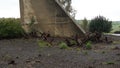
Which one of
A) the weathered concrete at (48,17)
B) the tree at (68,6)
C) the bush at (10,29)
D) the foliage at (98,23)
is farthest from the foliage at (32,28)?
the tree at (68,6)

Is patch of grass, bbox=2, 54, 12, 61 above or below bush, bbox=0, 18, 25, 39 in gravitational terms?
below

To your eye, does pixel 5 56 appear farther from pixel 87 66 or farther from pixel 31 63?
pixel 87 66

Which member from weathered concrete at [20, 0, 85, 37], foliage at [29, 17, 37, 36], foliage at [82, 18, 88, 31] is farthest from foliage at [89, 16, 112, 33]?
foliage at [29, 17, 37, 36]

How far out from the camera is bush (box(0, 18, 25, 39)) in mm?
21828

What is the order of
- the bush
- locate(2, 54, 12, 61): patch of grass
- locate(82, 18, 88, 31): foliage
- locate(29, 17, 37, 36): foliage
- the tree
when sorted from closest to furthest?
locate(2, 54, 12, 61): patch of grass, the bush, locate(29, 17, 37, 36): foliage, locate(82, 18, 88, 31): foliage, the tree

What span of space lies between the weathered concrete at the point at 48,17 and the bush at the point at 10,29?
1.43 m

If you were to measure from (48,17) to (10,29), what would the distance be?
119 inches

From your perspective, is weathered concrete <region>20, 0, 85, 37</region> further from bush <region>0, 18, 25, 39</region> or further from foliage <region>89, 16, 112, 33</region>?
foliage <region>89, 16, 112, 33</region>

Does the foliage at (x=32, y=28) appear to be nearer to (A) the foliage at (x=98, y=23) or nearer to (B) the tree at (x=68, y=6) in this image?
(A) the foliage at (x=98, y=23)

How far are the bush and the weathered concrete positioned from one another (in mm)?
1426

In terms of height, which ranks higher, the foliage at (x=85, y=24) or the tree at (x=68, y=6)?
the tree at (x=68, y=6)

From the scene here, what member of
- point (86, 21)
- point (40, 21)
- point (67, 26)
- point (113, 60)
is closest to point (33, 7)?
point (40, 21)

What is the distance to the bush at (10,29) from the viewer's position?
21.8m

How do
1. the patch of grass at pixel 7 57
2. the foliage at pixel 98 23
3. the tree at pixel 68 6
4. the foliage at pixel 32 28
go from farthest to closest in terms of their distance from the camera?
the tree at pixel 68 6, the foliage at pixel 98 23, the foliage at pixel 32 28, the patch of grass at pixel 7 57
